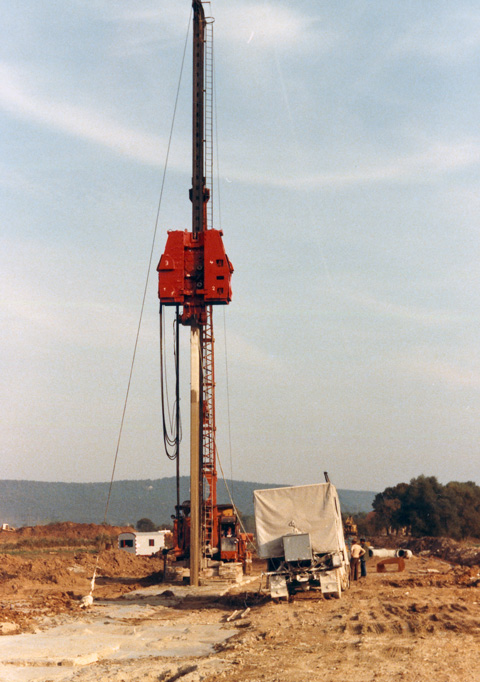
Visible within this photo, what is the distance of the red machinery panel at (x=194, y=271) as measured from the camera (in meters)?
28.7

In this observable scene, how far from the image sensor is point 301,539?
18.5m

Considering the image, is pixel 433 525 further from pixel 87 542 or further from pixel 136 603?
pixel 136 603

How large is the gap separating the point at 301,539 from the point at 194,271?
14343mm

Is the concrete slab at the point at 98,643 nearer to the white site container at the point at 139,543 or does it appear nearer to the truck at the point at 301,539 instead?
the truck at the point at 301,539

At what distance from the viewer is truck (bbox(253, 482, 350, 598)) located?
18609mm

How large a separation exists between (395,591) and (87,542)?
5563 cm

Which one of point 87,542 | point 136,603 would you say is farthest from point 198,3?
point 87,542

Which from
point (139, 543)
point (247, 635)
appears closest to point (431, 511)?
point (139, 543)

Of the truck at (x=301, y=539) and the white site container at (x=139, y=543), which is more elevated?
the white site container at (x=139, y=543)

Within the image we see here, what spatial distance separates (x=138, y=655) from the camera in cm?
1323

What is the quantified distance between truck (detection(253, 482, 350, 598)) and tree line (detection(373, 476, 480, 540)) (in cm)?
4322

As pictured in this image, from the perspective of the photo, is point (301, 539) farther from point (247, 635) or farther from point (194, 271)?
point (194, 271)

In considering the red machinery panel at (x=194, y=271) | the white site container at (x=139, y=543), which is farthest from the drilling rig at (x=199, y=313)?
the white site container at (x=139, y=543)

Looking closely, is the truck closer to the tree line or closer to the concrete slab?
the concrete slab
